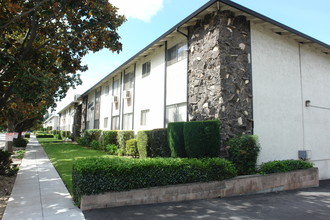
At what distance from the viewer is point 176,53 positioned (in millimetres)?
11539

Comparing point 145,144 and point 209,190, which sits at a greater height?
point 145,144

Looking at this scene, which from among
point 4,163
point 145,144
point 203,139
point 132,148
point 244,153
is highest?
point 203,139

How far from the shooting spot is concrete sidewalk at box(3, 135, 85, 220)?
5230mm

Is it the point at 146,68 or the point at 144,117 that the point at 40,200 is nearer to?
the point at 144,117

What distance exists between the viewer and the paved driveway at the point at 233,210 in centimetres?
534

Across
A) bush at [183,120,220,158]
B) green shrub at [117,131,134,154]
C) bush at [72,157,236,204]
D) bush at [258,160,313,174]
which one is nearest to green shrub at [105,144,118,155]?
green shrub at [117,131,134,154]

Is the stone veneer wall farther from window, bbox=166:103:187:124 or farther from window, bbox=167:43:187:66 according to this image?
window, bbox=167:43:187:66

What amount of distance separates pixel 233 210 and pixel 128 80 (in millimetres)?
12749

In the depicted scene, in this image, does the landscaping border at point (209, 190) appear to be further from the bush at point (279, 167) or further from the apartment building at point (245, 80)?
the apartment building at point (245, 80)

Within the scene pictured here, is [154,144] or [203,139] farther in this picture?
[154,144]

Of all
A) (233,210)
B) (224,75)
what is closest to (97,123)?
(224,75)

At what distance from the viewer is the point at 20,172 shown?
10.1 meters

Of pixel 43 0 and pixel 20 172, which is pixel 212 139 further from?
pixel 20 172

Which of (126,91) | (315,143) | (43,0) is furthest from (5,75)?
(315,143)
